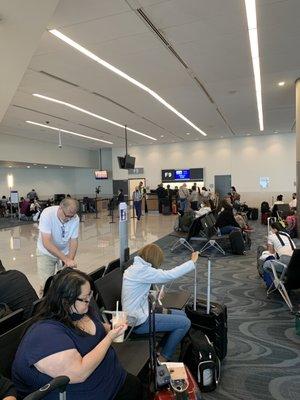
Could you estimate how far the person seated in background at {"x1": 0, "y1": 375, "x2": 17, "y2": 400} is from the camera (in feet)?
4.76

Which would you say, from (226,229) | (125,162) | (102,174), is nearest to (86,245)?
(226,229)

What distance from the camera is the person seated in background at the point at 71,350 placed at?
5.07 ft

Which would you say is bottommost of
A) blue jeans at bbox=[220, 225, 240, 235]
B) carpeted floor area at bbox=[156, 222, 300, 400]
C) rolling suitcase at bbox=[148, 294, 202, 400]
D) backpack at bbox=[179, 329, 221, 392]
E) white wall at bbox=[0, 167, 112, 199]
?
carpeted floor area at bbox=[156, 222, 300, 400]

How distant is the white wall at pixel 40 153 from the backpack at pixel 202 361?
544 inches

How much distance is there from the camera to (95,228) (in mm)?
12891

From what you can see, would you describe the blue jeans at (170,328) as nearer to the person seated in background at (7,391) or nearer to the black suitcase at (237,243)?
the person seated in background at (7,391)

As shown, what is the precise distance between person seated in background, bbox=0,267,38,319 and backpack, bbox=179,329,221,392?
1.41 metres

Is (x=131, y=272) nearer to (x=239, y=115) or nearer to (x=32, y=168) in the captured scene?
(x=239, y=115)

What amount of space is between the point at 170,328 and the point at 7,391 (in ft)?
5.11

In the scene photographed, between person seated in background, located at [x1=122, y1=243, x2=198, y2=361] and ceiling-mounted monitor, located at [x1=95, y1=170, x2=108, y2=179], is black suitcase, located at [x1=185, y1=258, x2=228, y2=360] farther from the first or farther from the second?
ceiling-mounted monitor, located at [x1=95, y1=170, x2=108, y2=179]

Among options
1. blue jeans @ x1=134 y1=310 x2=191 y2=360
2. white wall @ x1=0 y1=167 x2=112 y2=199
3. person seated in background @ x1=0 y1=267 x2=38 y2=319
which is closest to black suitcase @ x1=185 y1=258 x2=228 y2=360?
blue jeans @ x1=134 y1=310 x2=191 y2=360

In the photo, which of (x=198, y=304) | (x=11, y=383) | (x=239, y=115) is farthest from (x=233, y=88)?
(x=11, y=383)

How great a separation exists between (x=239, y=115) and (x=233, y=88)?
3843mm

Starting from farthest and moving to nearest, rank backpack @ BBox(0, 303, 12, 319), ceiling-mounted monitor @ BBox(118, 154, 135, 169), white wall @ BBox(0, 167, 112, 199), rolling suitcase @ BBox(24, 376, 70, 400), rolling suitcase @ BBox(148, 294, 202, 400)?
1. white wall @ BBox(0, 167, 112, 199)
2. ceiling-mounted monitor @ BBox(118, 154, 135, 169)
3. backpack @ BBox(0, 303, 12, 319)
4. rolling suitcase @ BBox(148, 294, 202, 400)
5. rolling suitcase @ BBox(24, 376, 70, 400)
